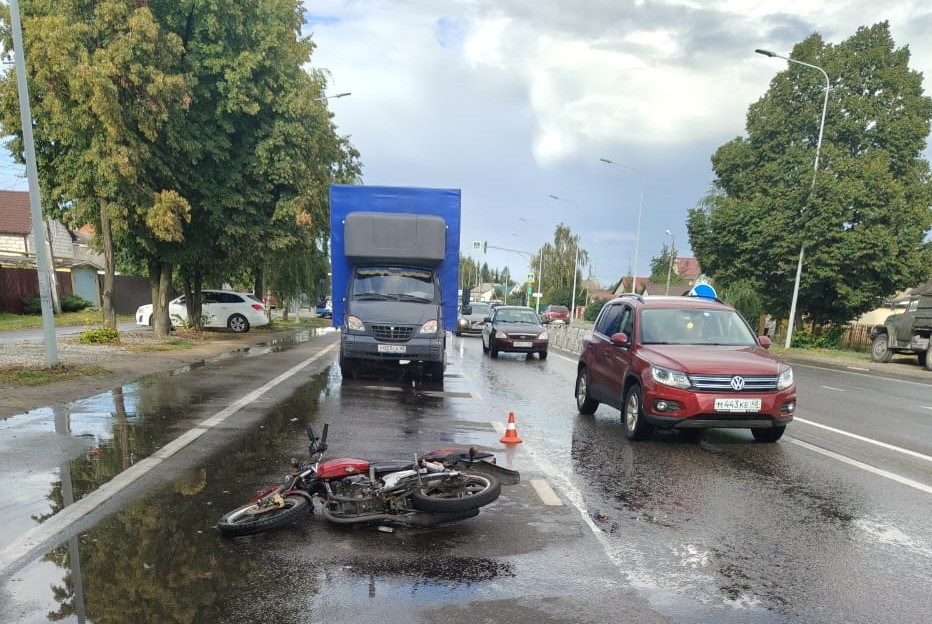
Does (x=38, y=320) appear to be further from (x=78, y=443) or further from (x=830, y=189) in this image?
(x=830, y=189)

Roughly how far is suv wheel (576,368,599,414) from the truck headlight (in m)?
4.36

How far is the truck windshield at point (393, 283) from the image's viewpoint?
517 inches

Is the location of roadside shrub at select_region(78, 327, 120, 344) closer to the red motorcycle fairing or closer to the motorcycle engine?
the red motorcycle fairing

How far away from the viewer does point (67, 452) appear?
6.59 m

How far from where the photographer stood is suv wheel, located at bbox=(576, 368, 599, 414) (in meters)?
10.1

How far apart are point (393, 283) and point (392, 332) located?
127 centimetres

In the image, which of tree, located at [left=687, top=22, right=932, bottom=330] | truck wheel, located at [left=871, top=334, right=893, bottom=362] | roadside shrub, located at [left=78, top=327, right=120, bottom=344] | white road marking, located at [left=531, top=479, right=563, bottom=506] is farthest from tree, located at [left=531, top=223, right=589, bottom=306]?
white road marking, located at [left=531, top=479, right=563, bottom=506]

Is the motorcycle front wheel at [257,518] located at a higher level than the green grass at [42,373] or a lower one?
higher

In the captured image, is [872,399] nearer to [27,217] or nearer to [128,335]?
[128,335]

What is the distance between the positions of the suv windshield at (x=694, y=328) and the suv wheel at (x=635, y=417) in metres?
0.77

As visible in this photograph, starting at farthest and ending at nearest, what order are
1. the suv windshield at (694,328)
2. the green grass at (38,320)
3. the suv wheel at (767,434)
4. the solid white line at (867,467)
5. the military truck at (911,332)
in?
the green grass at (38,320), the military truck at (911,332), the suv windshield at (694,328), the suv wheel at (767,434), the solid white line at (867,467)

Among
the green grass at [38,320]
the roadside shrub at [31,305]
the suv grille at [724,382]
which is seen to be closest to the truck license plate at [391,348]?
the suv grille at [724,382]

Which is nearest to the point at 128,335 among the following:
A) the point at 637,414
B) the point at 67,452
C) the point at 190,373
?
the point at 190,373

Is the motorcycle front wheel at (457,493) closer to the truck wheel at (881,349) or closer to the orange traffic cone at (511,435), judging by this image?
the orange traffic cone at (511,435)
